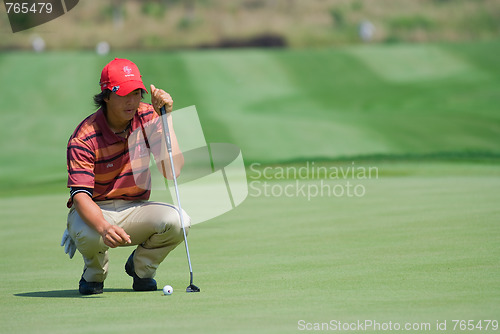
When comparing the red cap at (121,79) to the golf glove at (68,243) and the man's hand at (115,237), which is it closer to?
the man's hand at (115,237)

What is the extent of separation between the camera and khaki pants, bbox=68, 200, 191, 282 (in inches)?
239

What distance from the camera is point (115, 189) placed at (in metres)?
6.33

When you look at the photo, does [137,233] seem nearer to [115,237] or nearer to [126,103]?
[115,237]

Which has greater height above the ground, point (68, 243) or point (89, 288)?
point (68, 243)

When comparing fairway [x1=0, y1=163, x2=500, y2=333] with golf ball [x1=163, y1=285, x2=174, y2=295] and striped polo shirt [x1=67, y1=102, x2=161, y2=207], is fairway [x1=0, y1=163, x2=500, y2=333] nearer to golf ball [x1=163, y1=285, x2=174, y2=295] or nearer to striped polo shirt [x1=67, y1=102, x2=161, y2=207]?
golf ball [x1=163, y1=285, x2=174, y2=295]

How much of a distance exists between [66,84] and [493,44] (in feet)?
49.5

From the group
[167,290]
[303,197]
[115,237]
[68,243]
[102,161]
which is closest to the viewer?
[115,237]

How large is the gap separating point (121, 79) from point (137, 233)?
3.72 ft

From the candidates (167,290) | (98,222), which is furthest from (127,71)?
(167,290)

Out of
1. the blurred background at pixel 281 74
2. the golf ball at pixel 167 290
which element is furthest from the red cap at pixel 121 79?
the blurred background at pixel 281 74

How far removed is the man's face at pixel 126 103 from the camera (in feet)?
19.6

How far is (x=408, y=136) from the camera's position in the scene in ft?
70.1

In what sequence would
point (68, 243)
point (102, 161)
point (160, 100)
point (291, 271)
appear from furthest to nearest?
point (291, 271) < point (68, 243) < point (102, 161) < point (160, 100)

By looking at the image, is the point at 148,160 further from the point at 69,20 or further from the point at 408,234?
the point at 69,20
